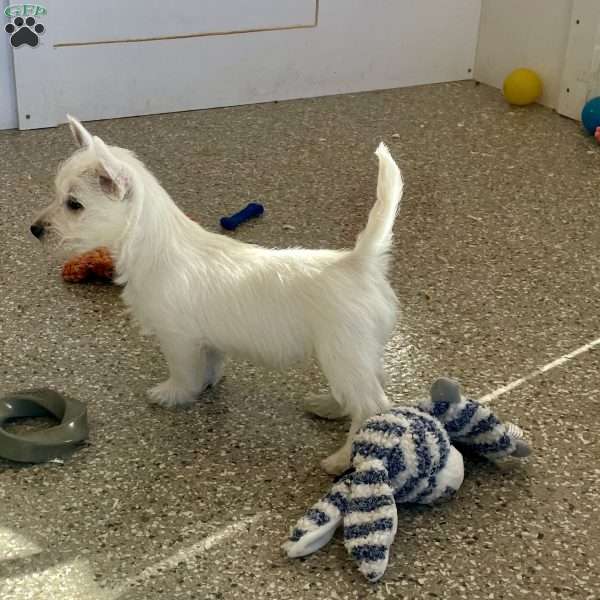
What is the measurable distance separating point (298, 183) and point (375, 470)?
59.9 inches

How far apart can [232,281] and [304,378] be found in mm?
356

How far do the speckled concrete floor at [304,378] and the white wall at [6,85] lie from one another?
0.26 feet

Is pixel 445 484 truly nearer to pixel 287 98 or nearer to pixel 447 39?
pixel 287 98

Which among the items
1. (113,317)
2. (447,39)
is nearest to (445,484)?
(113,317)

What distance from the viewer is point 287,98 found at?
11.9 ft

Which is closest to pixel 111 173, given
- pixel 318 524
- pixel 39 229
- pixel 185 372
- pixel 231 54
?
pixel 39 229

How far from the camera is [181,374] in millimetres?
1785

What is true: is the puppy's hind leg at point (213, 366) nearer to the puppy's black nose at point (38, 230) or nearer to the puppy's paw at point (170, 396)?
the puppy's paw at point (170, 396)

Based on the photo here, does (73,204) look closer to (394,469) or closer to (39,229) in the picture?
(39,229)

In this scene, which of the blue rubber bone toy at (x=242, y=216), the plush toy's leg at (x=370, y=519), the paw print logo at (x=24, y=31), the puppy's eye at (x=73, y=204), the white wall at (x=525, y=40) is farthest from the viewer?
the white wall at (x=525, y=40)

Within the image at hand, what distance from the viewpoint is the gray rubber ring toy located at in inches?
64.9

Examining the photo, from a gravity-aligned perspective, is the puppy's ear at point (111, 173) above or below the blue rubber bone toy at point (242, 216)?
above

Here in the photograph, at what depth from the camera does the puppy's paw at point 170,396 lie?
5.98 ft

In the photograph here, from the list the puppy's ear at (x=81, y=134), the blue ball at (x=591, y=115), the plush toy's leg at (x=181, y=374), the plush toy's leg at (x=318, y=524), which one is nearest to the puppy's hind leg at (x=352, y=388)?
the plush toy's leg at (x=318, y=524)
